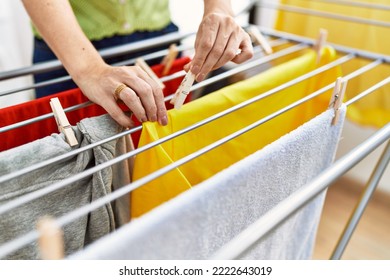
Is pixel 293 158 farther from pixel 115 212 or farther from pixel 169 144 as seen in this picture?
pixel 115 212

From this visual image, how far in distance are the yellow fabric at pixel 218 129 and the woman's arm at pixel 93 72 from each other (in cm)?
3

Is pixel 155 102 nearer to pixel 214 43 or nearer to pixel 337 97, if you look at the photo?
pixel 214 43

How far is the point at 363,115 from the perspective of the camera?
48.0 inches

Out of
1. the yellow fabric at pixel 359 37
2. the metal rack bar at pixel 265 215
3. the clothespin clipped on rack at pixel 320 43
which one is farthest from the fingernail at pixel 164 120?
the yellow fabric at pixel 359 37

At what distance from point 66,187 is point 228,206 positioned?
0.73 feet

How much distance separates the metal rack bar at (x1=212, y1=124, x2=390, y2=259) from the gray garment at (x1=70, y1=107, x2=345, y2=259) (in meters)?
0.02

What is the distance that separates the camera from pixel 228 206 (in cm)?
41

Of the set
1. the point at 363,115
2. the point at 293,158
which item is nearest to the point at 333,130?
the point at 293,158

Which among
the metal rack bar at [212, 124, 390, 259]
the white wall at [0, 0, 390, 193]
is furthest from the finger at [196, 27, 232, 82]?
the white wall at [0, 0, 390, 193]

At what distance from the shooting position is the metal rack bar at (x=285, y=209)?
0.35 metres

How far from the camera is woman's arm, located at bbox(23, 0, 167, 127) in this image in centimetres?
51

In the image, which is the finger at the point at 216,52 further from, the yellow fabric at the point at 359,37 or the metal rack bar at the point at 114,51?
the yellow fabric at the point at 359,37

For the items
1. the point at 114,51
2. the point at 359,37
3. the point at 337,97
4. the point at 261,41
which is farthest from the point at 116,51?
the point at 359,37
